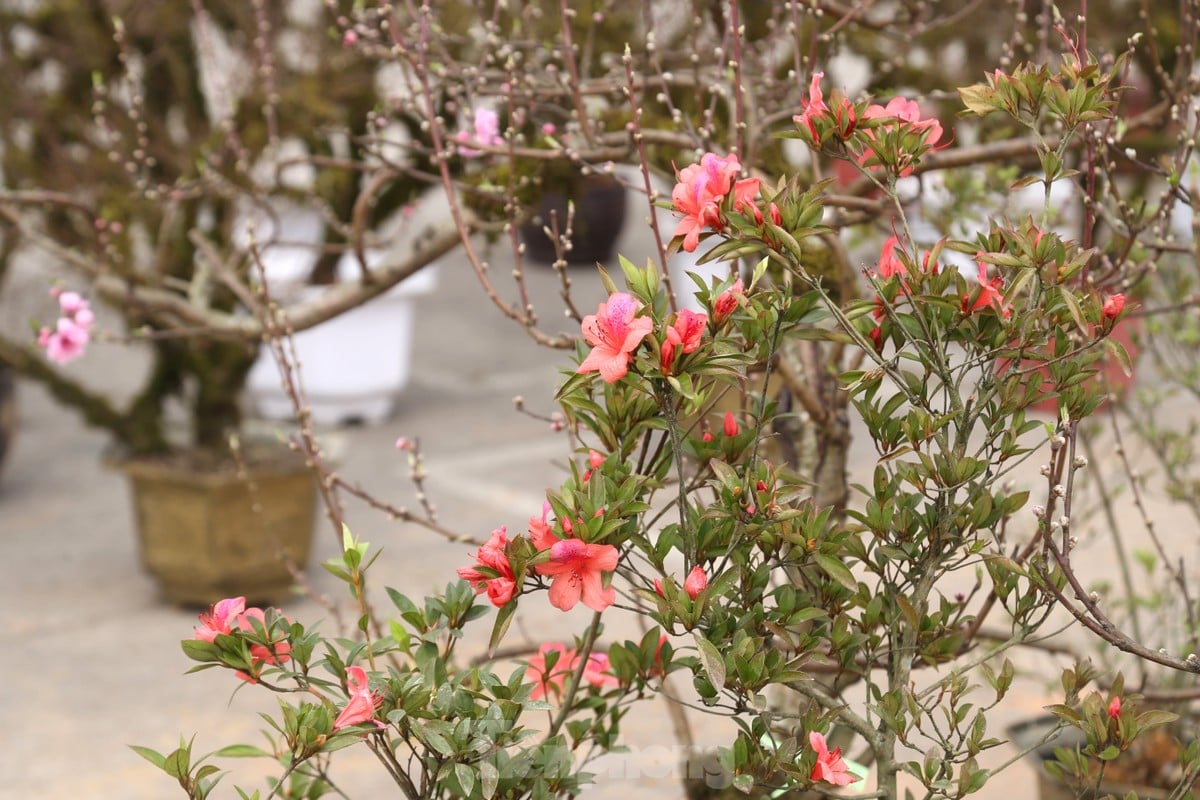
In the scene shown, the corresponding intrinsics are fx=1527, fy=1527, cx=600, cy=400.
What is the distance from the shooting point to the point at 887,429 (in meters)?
1.59

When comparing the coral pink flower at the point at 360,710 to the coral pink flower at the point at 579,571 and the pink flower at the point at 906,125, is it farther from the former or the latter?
the pink flower at the point at 906,125

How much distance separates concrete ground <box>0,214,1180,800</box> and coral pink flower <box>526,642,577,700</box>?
0.85ft

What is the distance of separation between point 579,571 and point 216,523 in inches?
148

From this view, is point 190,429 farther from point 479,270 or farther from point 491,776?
point 491,776

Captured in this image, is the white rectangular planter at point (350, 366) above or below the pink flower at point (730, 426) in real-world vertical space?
below

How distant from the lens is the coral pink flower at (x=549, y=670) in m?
1.82

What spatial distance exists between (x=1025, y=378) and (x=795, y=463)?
2.68 ft

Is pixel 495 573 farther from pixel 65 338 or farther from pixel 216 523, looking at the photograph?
pixel 216 523

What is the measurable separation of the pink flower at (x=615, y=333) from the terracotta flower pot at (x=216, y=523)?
369 cm

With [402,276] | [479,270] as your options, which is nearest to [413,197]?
[402,276]

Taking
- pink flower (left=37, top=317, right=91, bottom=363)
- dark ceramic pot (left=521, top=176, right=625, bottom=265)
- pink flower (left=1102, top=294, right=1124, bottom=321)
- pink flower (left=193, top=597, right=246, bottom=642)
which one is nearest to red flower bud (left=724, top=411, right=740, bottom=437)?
pink flower (left=1102, top=294, right=1124, bottom=321)

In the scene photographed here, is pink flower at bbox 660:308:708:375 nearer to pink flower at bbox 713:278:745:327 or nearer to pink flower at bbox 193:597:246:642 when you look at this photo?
pink flower at bbox 713:278:745:327

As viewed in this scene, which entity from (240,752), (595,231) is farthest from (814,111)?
(595,231)

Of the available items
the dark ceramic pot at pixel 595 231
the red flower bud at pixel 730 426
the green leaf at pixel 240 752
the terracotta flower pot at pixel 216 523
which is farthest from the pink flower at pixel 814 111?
the dark ceramic pot at pixel 595 231
